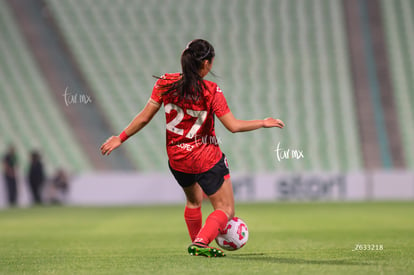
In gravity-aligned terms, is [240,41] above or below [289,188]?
above

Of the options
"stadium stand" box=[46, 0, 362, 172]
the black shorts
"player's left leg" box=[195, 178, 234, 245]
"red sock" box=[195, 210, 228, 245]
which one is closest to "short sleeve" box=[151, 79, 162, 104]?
the black shorts

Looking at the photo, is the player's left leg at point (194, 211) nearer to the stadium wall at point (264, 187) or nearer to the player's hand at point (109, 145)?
the player's hand at point (109, 145)

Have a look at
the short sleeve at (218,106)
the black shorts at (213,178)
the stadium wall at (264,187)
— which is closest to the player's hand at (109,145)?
the black shorts at (213,178)

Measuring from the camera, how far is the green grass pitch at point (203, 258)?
16.3 ft

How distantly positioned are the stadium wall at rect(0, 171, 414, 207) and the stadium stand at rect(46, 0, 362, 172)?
1.59m

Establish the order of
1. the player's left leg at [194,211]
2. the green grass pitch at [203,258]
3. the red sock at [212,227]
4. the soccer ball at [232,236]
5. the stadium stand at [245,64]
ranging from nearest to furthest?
the green grass pitch at [203,258] < the red sock at [212,227] < the soccer ball at [232,236] < the player's left leg at [194,211] < the stadium stand at [245,64]

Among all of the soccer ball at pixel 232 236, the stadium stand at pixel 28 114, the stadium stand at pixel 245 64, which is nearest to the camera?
the soccer ball at pixel 232 236

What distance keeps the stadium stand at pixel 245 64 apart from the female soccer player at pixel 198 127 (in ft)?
47.6

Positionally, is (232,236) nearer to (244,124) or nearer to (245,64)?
(244,124)

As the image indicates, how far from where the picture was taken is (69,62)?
22469 millimetres

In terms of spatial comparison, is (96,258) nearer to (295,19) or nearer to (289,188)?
(289,188)

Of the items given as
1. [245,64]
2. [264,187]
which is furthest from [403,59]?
[264,187]

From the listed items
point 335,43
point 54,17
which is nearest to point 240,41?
point 335,43

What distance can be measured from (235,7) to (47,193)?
939cm
